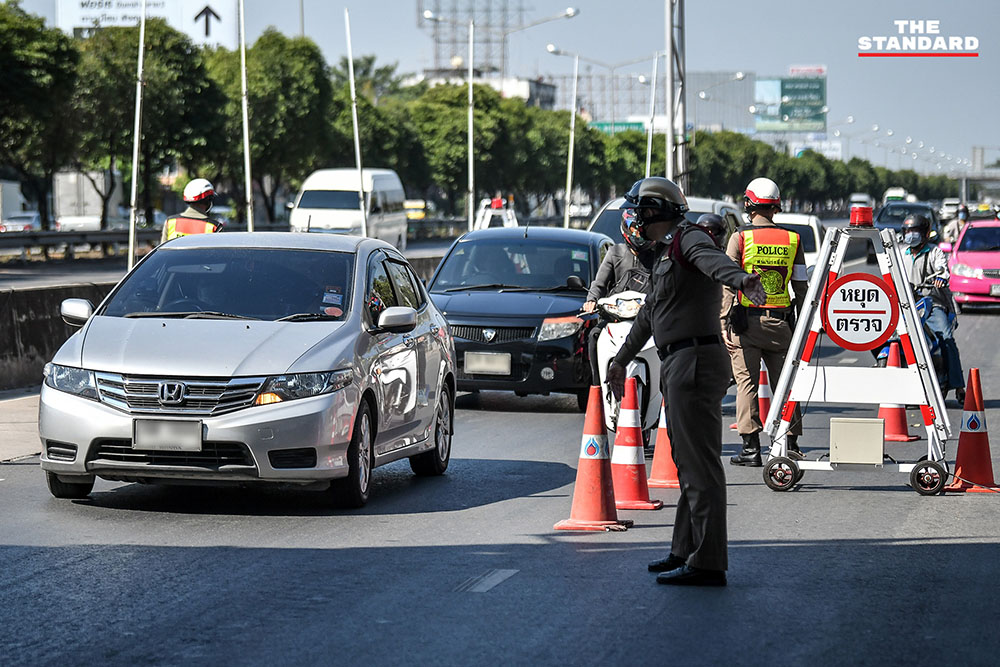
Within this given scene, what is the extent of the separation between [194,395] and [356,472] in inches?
42.4

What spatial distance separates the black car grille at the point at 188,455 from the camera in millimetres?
8492

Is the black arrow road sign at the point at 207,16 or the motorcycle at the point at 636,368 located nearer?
the motorcycle at the point at 636,368

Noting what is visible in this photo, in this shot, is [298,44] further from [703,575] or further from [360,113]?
[703,575]

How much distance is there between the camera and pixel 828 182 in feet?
588

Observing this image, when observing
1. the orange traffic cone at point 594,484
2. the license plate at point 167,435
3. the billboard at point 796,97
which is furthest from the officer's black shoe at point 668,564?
the billboard at point 796,97

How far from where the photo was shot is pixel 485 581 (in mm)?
7141

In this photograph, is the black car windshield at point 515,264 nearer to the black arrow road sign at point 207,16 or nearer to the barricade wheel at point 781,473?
the barricade wheel at point 781,473

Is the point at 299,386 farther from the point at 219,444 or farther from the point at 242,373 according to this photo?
the point at 219,444

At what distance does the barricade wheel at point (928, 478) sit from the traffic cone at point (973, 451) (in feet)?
0.66

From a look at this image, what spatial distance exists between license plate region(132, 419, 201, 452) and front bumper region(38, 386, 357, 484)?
0.10 feet

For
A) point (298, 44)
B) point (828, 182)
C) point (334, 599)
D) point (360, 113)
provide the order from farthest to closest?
point (828, 182)
point (360, 113)
point (298, 44)
point (334, 599)

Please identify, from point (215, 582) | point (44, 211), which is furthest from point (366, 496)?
point (44, 211)

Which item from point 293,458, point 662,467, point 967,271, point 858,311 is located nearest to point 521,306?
point 662,467

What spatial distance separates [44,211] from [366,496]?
145 ft
